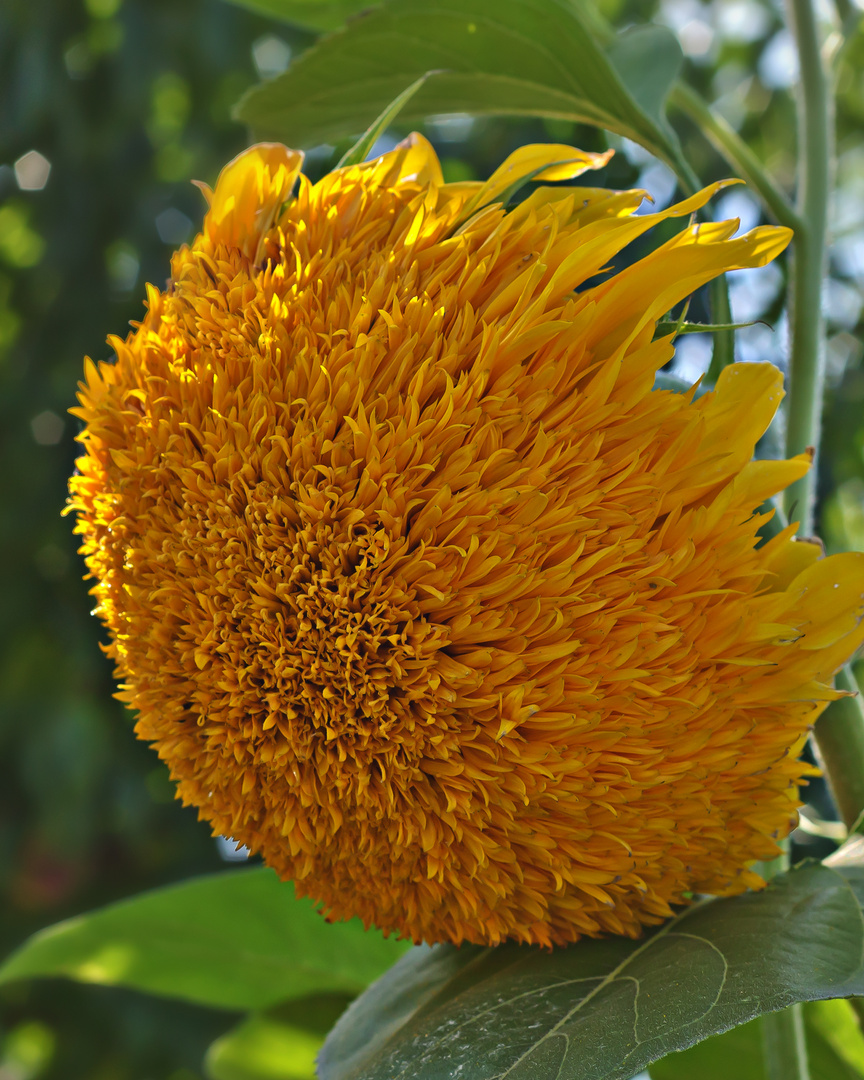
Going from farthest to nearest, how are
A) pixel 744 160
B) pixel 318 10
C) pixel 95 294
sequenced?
pixel 95 294 < pixel 318 10 < pixel 744 160

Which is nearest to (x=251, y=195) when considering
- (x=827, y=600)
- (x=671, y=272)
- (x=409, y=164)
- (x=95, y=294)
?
(x=409, y=164)

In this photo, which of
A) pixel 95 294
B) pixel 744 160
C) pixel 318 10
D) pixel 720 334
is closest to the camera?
pixel 720 334

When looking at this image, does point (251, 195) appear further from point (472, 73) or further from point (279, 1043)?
point (279, 1043)

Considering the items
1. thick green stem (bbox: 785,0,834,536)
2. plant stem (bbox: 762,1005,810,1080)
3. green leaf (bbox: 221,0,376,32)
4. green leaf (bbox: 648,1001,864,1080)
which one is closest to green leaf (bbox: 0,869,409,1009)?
green leaf (bbox: 648,1001,864,1080)

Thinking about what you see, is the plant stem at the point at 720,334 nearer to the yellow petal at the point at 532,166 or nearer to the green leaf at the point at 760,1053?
the yellow petal at the point at 532,166

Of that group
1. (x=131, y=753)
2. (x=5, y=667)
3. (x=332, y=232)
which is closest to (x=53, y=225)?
(x=5, y=667)

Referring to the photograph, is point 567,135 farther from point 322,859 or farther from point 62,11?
point 62,11

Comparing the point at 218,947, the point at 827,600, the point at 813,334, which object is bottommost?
the point at 218,947
